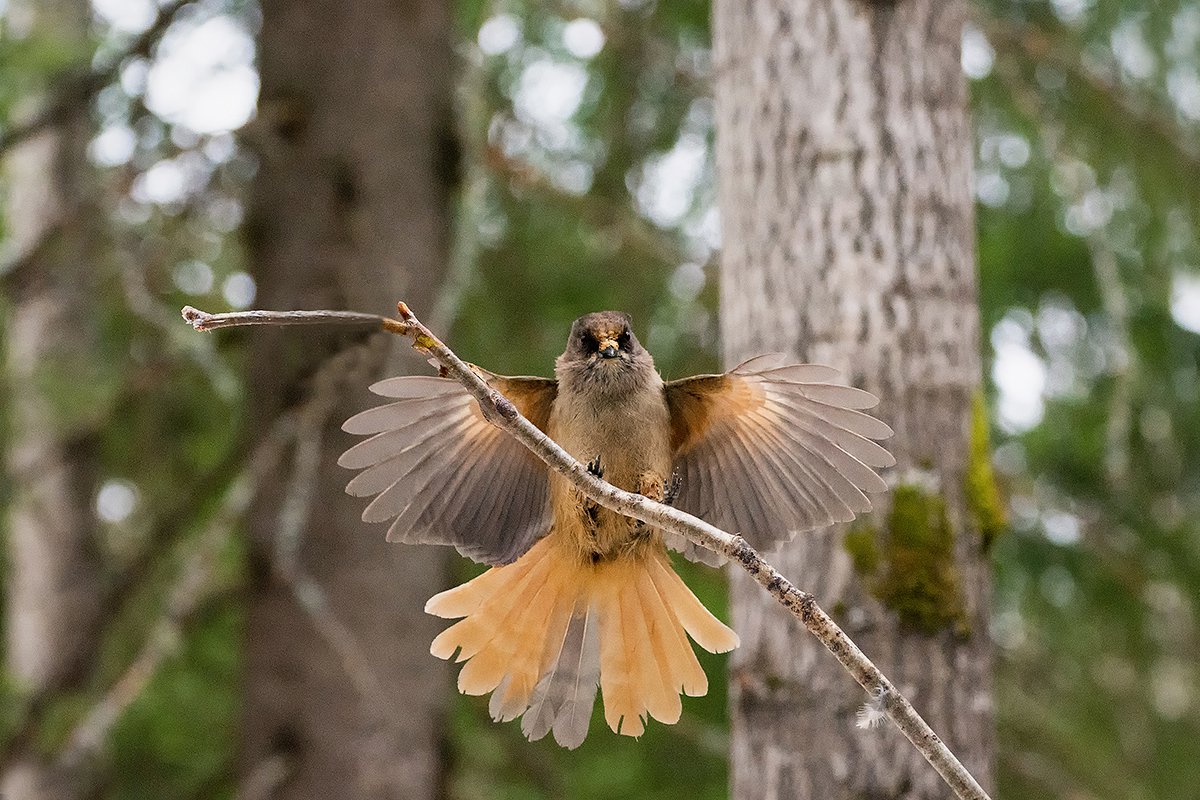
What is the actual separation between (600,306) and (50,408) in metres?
2.26

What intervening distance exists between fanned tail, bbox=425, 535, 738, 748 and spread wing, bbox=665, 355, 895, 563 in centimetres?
17

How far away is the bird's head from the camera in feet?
8.50

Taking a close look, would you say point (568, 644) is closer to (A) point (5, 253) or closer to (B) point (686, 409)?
(B) point (686, 409)

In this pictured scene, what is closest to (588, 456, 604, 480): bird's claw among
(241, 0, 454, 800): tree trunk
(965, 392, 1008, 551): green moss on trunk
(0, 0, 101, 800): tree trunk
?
(965, 392, 1008, 551): green moss on trunk

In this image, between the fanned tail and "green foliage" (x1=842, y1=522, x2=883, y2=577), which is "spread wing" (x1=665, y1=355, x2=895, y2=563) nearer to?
the fanned tail

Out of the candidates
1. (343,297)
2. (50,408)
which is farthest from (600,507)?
(50,408)

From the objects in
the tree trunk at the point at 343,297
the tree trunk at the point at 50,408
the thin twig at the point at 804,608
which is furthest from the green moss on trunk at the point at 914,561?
the tree trunk at the point at 50,408

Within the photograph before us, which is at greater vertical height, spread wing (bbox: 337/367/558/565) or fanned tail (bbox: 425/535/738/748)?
spread wing (bbox: 337/367/558/565)

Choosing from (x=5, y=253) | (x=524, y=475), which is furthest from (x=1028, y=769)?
(x=5, y=253)

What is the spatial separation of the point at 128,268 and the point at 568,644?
212cm

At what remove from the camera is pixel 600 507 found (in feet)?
8.06

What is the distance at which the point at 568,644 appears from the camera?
2.57m

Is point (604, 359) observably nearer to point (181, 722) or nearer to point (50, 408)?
point (50, 408)

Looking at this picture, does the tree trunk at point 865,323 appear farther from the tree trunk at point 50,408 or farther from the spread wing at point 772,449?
the tree trunk at point 50,408
